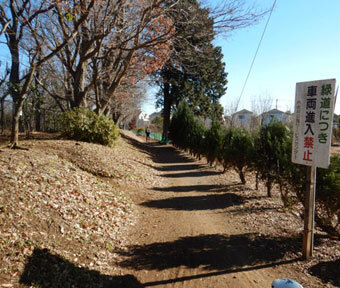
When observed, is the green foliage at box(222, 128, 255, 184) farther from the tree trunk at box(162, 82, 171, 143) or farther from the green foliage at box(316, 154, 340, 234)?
the tree trunk at box(162, 82, 171, 143)

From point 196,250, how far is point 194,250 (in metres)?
0.03

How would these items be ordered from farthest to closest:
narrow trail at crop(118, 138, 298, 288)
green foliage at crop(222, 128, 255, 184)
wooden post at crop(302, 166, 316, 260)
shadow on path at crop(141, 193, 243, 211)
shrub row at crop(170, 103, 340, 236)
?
green foliage at crop(222, 128, 255, 184)
shadow on path at crop(141, 193, 243, 211)
shrub row at crop(170, 103, 340, 236)
wooden post at crop(302, 166, 316, 260)
narrow trail at crop(118, 138, 298, 288)

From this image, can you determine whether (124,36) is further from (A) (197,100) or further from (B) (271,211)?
(A) (197,100)

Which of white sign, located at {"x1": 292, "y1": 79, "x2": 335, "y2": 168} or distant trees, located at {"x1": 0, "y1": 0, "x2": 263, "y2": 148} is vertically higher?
distant trees, located at {"x1": 0, "y1": 0, "x2": 263, "y2": 148}

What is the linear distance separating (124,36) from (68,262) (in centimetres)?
954

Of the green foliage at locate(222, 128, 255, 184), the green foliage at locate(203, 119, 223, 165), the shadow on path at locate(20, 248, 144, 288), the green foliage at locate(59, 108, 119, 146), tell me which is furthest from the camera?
the green foliage at locate(203, 119, 223, 165)

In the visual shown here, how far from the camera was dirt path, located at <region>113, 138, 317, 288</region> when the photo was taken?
335 centimetres

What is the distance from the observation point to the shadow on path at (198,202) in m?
6.25

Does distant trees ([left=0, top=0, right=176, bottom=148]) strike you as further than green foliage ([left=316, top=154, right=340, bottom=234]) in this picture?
Yes

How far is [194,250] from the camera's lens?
4055 mm

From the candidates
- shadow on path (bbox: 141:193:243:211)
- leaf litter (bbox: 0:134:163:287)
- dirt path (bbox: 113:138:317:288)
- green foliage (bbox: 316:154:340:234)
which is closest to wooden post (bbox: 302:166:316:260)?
dirt path (bbox: 113:138:317:288)

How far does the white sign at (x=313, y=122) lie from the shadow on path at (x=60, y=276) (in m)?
3.13

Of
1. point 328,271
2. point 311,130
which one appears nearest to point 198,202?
point 328,271

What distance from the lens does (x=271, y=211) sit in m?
5.87
